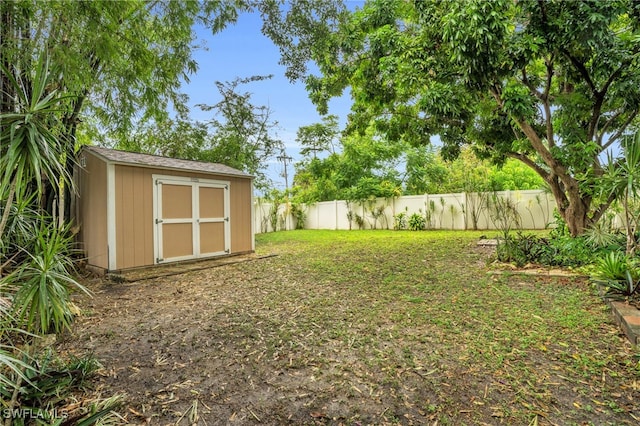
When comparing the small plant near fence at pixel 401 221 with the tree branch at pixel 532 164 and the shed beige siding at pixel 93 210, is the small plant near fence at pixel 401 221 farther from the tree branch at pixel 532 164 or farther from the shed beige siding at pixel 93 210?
the shed beige siding at pixel 93 210

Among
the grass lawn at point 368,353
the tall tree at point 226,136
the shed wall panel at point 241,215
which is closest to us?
the grass lawn at point 368,353

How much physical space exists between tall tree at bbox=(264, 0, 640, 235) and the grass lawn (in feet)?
8.12

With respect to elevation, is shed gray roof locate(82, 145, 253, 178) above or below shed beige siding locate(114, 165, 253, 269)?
above

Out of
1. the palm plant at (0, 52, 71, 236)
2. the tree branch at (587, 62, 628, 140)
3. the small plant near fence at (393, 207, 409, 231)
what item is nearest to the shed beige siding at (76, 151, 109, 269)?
the palm plant at (0, 52, 71, 236)

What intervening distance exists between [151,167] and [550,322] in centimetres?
639

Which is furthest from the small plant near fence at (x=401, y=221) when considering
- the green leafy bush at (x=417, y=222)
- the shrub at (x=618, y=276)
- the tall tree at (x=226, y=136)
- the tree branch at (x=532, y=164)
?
the shrub at (x=618, y=276)

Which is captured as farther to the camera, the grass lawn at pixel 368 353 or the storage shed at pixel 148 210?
the storage shed at pixel 148 210

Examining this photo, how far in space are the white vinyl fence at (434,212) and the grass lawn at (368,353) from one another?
5998mm

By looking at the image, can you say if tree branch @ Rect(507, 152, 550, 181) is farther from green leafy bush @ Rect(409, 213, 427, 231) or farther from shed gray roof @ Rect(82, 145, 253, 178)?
shed gray roof @ Rect(82, 145, 253, 178)

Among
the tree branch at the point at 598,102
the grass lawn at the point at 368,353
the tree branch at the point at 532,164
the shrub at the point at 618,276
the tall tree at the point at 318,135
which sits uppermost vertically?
the tall tree at the point at 318,135

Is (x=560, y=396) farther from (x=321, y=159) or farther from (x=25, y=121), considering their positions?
(x=321, y=159)

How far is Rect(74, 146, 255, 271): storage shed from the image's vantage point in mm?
5445

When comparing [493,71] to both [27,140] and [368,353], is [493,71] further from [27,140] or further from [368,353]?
[27,140]

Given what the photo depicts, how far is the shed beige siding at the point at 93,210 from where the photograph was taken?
17.9 feet
